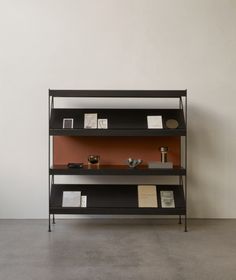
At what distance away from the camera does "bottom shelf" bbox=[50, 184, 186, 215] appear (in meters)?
4.21

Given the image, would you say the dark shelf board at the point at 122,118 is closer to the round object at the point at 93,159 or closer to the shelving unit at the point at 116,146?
the shelving unit at the point at 116,146

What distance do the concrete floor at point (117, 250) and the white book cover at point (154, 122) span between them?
3.96 ft

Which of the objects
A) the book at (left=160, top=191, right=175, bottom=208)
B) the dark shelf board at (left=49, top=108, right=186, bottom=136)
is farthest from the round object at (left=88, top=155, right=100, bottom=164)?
the book at (left=160, top=191, right=175, bottom=208)

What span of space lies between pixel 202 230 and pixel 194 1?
2847 mm

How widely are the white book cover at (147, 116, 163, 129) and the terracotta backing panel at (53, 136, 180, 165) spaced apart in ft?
1.04

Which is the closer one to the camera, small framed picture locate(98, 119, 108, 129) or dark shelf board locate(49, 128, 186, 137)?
dark shelf board locate(49, 128, 186, 137)

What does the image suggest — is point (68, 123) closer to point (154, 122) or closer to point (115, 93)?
point (115, 93)

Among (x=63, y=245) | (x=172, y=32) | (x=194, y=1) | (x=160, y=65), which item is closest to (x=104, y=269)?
(x=63, y=245)

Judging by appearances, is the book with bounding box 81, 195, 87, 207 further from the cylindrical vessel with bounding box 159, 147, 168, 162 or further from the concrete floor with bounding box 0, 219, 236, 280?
the cylindrical vessel with bounding box 159, 147, 168, 162

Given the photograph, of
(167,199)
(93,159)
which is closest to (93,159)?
(93,159)

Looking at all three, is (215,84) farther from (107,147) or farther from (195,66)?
(107,147)

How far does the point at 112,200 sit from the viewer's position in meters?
4.42

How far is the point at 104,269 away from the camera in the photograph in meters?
3.04

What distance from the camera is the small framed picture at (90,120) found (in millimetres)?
4354
